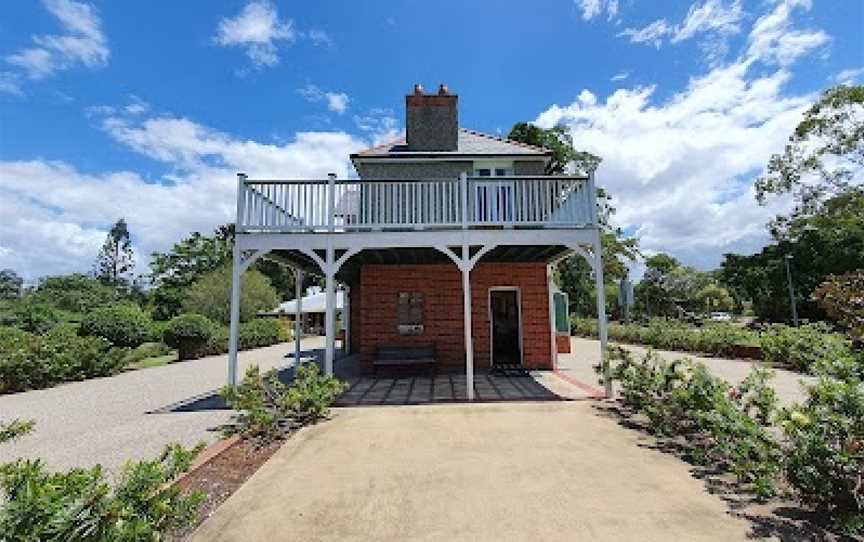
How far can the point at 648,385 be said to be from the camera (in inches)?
247

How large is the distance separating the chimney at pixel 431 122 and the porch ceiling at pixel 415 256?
3.36 meters

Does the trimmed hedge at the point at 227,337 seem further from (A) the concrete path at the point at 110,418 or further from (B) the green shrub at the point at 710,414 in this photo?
(B) the green shrub at the point at 710,414

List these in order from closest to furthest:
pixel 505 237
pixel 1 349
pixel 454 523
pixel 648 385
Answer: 1. pixel 454 523
2. pixel 648 385
3. pixel 505 237
4. pixel 1 349

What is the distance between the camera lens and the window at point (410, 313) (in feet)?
36.0

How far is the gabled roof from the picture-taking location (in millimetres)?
11211

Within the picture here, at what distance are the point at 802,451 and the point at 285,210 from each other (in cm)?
803

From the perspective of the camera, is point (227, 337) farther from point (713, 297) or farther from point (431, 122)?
point (713, 297)

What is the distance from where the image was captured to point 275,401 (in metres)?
6.41

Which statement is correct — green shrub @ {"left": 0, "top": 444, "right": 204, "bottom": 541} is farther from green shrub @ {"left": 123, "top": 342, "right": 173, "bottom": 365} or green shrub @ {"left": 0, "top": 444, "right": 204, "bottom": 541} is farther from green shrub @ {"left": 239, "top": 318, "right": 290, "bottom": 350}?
green shrub @ {"left": 239, "top": 318, "right": 290, "bottom": 350}

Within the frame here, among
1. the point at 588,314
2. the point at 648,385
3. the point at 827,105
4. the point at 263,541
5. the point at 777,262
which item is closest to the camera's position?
the point at 263,541

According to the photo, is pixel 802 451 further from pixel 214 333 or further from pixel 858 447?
pixel 214 333

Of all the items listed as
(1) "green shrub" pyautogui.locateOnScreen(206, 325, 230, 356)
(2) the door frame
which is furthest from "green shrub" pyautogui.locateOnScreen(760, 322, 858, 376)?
(1) "green shrub" pyautogui.locateOnScreen(206, 325, 230, 356)

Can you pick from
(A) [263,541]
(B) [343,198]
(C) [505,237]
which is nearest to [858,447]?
(A) [263,541]

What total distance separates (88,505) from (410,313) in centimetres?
891
